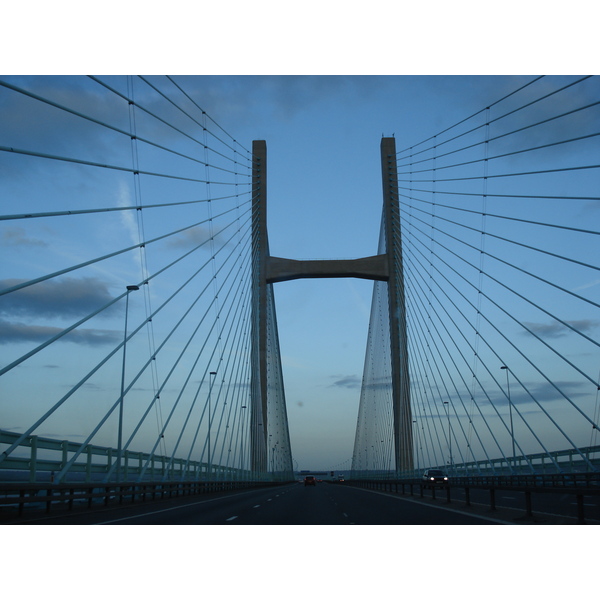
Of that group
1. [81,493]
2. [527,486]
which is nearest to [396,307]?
[81,493]

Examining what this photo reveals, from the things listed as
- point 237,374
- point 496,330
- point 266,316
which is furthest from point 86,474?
point 266,316

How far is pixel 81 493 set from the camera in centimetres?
2172

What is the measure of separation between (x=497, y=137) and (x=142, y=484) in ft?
57.3

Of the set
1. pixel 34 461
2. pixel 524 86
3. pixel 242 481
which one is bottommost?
pixel 34 461

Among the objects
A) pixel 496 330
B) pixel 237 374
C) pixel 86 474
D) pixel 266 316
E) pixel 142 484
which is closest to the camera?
pixel 86 474

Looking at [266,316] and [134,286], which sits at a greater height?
[266,316]

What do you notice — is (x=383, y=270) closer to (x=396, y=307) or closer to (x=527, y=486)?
(x=396, y=307)

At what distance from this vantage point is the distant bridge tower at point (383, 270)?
45250mm

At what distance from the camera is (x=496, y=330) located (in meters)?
28.6

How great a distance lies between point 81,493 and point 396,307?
1092 inches

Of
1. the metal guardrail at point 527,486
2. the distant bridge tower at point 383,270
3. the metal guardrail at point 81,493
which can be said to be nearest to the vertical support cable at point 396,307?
the distant bridge tower at point 383,270

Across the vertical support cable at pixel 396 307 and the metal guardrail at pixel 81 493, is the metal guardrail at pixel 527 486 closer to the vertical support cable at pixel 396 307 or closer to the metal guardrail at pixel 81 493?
the vertical support cable at pixel 396 307

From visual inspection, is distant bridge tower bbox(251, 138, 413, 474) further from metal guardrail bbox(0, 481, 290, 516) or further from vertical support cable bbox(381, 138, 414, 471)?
metal guardrail bbox(0, 481, 290, 516)
